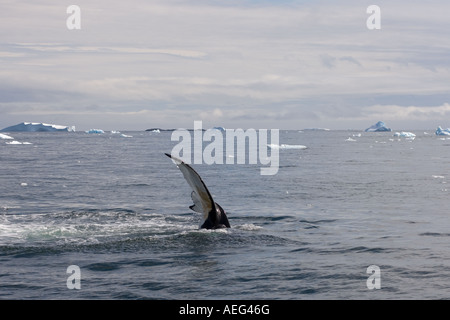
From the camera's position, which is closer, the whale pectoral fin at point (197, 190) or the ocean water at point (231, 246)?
the ocean water at point (231, 246)

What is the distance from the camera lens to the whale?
506 inches

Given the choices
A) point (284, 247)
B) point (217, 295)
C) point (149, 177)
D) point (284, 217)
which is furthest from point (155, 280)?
point (149, 177)

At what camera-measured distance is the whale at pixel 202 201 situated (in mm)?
12856

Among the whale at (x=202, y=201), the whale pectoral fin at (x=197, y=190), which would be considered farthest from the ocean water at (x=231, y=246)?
the whale pectoral fin at (x=197, y=190)

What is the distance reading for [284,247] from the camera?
14.3 meters

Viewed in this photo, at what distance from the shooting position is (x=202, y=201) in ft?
45.2

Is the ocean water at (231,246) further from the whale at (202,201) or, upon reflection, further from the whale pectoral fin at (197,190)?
the whale pectoral fin at (197,190)

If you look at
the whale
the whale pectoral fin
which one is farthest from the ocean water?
the whale pectoral fin

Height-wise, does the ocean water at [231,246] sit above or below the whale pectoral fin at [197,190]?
below

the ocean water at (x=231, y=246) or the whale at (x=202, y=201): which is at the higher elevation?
the whale at (x=202, y=201)

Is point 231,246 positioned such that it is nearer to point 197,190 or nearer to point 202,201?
point 202,201

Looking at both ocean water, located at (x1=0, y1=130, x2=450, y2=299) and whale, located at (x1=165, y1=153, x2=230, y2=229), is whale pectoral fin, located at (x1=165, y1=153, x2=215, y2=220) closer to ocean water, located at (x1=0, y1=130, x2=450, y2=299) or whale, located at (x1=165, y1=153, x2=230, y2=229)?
whale, located at (x1=165, y1=153, x2=230, y2=229)

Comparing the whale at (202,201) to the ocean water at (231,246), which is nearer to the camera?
the ocean water at (231,246)
